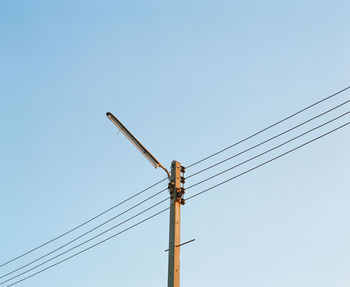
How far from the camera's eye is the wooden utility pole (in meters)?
9.65

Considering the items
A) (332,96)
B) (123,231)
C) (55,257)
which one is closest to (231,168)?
(332,96)

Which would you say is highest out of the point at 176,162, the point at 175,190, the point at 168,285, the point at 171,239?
the point at 176,162

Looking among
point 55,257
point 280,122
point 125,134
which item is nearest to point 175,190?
point 125,134

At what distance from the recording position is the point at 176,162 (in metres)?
11.6

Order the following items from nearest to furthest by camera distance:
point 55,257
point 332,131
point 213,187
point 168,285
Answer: point 168,285
point 332,131
point 213,187
point 55,257

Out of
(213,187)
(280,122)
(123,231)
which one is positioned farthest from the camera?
(123,231)

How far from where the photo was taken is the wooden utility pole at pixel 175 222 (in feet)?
31.7

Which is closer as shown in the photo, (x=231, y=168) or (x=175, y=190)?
(x=175, y=190)

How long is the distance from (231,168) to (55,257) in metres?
9.10

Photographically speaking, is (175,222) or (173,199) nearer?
(175,222)

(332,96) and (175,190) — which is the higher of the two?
(332,96)

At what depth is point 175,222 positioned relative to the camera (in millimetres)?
10461

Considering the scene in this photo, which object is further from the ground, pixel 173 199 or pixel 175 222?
pixel 173 199

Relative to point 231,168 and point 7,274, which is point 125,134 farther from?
point 7,274
